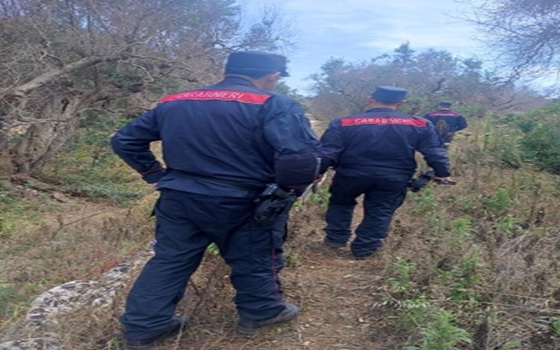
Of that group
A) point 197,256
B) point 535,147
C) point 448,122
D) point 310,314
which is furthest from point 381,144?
point 448,122

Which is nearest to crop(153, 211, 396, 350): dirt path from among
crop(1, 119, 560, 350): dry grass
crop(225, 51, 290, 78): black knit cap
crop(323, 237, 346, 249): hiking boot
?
crop(1, 119, 560, 350): dry grass

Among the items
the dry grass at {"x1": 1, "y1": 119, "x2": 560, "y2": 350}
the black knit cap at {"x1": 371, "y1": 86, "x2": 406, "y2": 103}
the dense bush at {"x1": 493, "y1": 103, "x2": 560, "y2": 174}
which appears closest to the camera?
the dry grass at {"x1": 1, "y1": 119, "x2": 560, "y2": 350}

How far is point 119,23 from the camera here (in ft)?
33.3

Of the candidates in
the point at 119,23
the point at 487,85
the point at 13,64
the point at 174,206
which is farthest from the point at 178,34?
the point at 174,206

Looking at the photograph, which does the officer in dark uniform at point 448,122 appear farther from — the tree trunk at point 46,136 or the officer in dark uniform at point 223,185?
the officer in dark uniform at point 223,185

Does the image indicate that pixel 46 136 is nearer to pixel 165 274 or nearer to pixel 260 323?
pixel 165 274

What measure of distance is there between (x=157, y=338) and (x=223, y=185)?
973 millimetres

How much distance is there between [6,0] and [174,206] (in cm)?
794

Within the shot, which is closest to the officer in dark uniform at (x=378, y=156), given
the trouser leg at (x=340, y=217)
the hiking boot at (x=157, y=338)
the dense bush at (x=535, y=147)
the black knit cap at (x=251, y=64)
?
the trouser leg at (x=340, y=217)

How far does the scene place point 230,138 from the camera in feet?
10.9

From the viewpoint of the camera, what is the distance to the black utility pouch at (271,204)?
128 inches

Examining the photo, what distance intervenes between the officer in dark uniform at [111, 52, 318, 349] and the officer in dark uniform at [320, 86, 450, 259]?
1858 mm

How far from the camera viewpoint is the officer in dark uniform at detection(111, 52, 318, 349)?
327cm

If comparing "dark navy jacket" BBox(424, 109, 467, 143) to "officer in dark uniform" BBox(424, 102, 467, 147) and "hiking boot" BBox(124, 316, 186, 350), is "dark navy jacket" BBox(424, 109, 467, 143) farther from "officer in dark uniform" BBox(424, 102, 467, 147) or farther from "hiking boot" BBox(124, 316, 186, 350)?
"hiking boot" BBox(124, 316, 186, 350)
